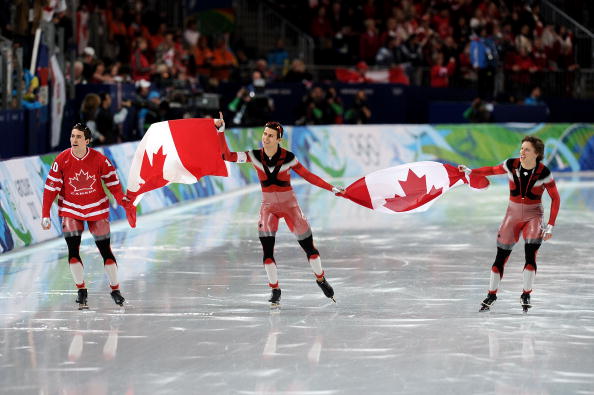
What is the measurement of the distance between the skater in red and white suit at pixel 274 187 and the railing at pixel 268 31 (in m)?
20.4

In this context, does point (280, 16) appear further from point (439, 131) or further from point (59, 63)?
point (59, 63)

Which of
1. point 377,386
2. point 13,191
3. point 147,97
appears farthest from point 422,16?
point 377,386

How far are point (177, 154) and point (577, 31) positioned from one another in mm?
24811

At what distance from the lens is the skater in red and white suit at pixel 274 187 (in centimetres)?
1134

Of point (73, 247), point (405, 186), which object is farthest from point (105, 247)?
point (405, 186)

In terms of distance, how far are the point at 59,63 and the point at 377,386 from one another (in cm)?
1499

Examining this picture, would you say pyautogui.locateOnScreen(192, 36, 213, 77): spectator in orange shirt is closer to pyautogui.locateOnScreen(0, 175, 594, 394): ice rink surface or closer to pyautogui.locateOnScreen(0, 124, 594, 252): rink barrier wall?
pyautogui.locateOnScreen(0, 124, 594, 252): rink barrier wall

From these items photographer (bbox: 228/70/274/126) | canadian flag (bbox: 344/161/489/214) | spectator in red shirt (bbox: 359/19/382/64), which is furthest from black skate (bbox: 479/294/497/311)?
spectator in red shirt (bbox: 359/19/382/64)

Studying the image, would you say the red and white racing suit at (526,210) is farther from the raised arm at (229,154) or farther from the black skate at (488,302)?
the raised arm at (229,154)

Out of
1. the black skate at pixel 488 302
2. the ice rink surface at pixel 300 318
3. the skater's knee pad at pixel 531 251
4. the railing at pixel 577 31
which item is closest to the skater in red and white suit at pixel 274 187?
the ice rink surface at pixel 300 318

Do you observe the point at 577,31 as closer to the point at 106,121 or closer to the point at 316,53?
the point at 316,53

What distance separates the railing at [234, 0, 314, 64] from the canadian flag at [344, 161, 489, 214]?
63.8 feet

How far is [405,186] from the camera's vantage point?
12.5 meters

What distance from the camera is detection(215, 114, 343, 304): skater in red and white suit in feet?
37.2
